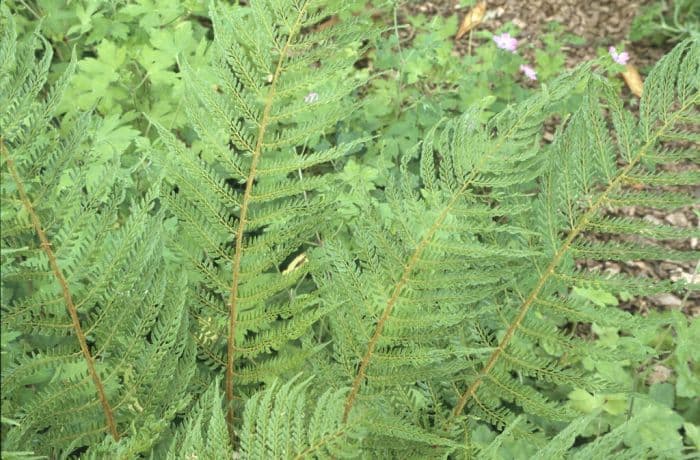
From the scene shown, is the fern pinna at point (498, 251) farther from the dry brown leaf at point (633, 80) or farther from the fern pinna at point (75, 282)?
the dry brown leaf at point (633, 80)

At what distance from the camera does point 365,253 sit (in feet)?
3.70

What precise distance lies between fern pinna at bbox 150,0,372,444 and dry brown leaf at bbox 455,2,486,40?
230cm

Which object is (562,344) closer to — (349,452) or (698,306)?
(349,452)

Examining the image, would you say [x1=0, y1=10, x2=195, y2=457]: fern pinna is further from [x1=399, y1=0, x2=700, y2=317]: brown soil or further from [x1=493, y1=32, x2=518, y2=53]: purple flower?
[x1=399, y1=0, x2=700, y2=317]: brown soil

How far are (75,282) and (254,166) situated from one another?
1.04ft

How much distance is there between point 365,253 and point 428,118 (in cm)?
127

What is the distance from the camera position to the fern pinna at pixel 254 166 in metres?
1.01


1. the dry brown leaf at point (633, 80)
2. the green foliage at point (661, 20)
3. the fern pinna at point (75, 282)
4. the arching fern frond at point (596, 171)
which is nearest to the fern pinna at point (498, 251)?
the arching fern frond at point (596, 171)

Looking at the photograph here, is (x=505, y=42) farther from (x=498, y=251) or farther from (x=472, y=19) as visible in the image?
(x=498, y=251)

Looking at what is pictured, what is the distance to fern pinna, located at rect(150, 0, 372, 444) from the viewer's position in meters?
1.01

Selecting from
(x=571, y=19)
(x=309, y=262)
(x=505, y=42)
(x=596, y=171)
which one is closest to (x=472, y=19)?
(x=571, y=19)

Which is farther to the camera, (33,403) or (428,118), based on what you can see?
(428,118)

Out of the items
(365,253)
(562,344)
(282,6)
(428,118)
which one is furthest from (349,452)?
(428,118)

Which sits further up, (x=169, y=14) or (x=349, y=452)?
(x=169, y=14)
